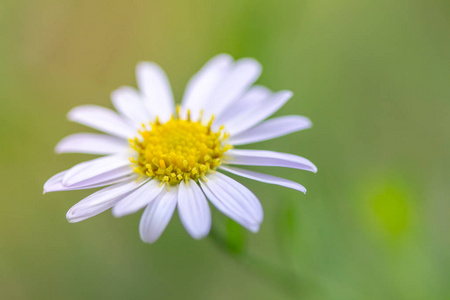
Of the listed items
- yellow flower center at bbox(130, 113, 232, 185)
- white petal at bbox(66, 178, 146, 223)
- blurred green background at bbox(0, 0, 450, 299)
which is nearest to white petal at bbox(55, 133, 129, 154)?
yellow flower center at bbox(130, 113, 232, 185)

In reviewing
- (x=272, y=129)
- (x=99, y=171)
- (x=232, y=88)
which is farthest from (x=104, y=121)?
(x=272, y=129)

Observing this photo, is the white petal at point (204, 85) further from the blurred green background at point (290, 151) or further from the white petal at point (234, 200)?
the white petal at point (234, 200)

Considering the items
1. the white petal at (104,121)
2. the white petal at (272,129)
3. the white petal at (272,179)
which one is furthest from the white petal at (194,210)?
the white petal at (104,121)

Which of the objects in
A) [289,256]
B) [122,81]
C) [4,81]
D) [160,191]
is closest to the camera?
[160,191]

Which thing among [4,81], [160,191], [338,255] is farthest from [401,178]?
[4,81]

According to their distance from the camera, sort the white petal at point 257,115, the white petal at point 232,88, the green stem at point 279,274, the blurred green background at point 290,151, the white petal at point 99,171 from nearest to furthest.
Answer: the white petal at point 99,171 < the white petal at point 257,115 < the green stem at point 279,274 < the white petal at point 232,88 < the blurred green background at point 290,151

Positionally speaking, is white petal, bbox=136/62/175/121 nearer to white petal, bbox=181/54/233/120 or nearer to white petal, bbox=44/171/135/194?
white petal, bbox=181/54/233/120

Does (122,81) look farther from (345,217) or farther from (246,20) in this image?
(345,217)
